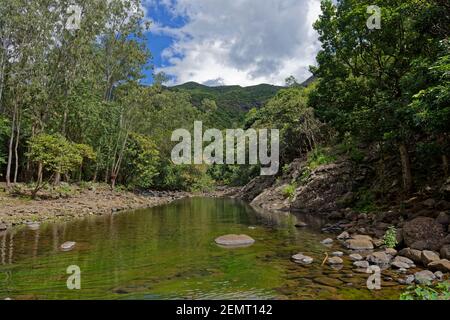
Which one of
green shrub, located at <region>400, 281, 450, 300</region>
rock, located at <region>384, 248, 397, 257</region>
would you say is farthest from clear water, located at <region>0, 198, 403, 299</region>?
rock, located at <region>384, 248, 397, 257</region>

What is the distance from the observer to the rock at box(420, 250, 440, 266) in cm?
1176

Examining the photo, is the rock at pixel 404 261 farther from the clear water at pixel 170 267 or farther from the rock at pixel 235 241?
the rock at pixel 235 241

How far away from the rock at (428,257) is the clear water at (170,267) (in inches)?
86.7

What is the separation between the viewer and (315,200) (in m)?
31.5

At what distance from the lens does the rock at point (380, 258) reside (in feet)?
41.4

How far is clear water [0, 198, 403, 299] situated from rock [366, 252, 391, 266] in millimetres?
804

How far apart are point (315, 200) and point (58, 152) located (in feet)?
72.1

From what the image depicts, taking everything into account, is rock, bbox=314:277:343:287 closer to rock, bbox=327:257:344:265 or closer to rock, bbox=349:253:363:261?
rock, bbox=327:257:344:265

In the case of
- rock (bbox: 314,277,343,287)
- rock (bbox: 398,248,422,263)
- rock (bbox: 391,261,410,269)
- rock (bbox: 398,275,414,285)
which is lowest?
rock (bbox: 314,277,343,287)

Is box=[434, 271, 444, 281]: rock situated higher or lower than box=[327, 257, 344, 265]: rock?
higher

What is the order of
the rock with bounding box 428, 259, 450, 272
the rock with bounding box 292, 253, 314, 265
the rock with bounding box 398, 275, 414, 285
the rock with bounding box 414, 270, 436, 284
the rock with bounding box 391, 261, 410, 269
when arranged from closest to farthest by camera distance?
the rock with bounding box 414, 270, 436, 284 < the rock with bounding box 398, 275, 414, 285 < the rock with bounding box 428, 259, 450, 272 < the rock with bounding box 391, 261, 410, 269 < the rock with bounding box 292, 253, 314, 265

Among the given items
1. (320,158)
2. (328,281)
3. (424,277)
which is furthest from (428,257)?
(320,158)

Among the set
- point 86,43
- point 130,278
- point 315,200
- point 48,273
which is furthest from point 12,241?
point 86,43
